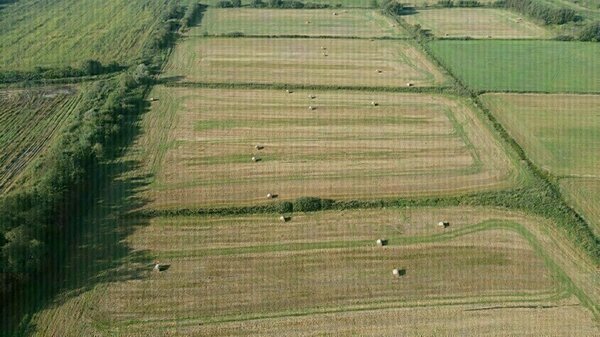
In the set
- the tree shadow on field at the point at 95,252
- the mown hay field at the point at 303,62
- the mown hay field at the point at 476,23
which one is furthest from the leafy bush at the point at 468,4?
the tree shadow on field at the point at 95,252

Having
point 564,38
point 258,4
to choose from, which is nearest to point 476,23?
point 564,38

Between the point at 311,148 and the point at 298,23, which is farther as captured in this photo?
the point at 298,23

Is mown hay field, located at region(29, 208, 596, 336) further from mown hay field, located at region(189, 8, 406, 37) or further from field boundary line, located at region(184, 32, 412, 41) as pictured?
mown hay field, located at region(189, 8, 406, 37)

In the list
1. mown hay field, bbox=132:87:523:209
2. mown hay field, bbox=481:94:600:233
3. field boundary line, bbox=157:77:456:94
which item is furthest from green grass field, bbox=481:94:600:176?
field boundary line, bbox=157:77:456:94

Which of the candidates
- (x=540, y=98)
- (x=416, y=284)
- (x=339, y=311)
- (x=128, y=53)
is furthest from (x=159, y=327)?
(x=128, y=53)

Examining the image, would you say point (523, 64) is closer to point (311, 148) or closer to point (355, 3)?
point (311, 148)

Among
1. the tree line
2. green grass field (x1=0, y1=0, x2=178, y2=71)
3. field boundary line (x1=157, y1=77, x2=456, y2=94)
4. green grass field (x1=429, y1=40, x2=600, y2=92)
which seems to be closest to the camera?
the tree line
